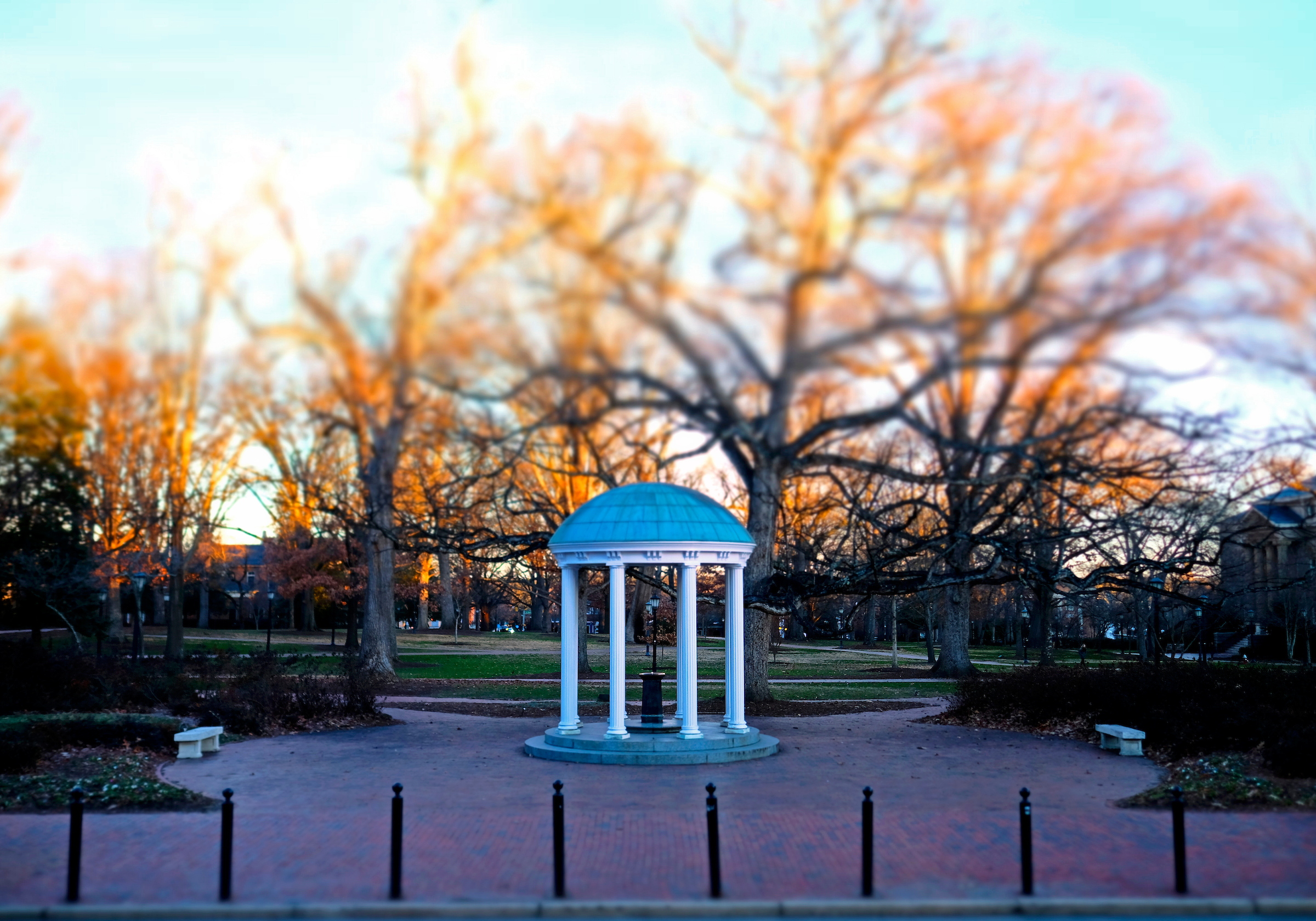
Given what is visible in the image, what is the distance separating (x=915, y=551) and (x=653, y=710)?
6.18m

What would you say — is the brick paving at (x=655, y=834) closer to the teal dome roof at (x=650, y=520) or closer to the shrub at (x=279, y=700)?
the shrub at (x=279, y=700)

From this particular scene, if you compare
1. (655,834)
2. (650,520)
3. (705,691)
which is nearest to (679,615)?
(650,520)

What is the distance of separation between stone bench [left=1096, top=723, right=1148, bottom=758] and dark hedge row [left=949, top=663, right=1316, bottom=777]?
370mm

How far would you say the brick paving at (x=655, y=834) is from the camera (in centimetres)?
990

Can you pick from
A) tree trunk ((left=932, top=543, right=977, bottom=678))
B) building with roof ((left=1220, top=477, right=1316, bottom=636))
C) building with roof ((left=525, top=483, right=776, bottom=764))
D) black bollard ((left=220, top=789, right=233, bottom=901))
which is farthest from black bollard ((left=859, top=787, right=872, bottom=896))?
tree trunk ((left=932, top=543, right=977, bottom=678))

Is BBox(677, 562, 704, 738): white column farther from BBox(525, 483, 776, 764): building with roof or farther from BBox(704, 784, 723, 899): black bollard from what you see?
BBox(704, 784, 723, 899): black bollard

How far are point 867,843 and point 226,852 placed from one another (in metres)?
5.49

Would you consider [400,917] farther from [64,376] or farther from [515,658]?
[515,658]

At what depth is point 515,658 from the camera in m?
49.3

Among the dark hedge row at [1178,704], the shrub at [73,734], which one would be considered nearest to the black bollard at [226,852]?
the shrub at [73,734]

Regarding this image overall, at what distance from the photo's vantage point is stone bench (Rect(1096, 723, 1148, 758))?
1777 cm

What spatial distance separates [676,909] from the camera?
9234 millimetres

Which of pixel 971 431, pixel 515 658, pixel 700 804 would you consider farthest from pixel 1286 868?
pixel 515 658

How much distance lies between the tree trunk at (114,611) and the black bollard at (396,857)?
3696 cm
